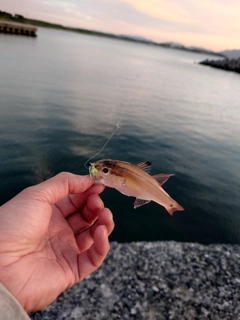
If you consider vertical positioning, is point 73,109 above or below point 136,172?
below

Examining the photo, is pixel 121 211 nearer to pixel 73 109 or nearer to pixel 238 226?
pixel 238 226

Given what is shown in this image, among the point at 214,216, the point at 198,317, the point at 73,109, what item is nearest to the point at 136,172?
the point at 198,317

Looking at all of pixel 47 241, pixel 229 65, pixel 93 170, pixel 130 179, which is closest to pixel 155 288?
pixel 47 241

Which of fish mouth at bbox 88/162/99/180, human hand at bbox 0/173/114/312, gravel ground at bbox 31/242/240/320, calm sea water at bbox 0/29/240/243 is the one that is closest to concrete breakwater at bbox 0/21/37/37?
calm sea water at bbox 0/29/240/243

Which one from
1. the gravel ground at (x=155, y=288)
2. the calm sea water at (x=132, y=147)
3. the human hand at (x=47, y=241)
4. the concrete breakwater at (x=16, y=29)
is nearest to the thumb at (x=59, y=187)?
the human hand at (x=47, y=241)

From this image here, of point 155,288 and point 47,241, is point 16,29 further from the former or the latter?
point 47,241

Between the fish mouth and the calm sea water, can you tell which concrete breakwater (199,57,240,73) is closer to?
the calm sea water
